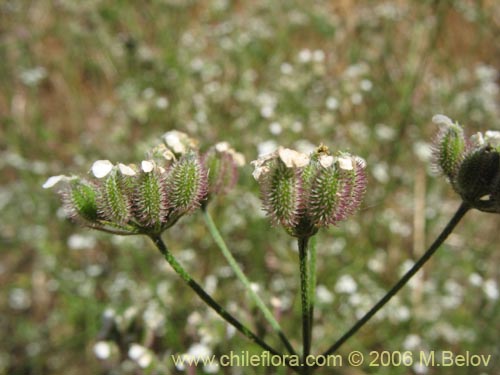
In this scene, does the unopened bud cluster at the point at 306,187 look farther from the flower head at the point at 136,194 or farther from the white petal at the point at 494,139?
the white petal at the point at 494,139

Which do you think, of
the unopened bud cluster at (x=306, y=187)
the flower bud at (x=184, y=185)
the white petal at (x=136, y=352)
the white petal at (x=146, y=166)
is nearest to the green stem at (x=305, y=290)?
the unopened bud cluster at (x=306, y=187)

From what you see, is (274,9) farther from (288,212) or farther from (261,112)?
(288,212)

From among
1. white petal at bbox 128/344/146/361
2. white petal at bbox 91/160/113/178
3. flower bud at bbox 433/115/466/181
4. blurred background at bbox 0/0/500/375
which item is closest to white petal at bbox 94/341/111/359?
blurred background at bbox 0/0/500/375

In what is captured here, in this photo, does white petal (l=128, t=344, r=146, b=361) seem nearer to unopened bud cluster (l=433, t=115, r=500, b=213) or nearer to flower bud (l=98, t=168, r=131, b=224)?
flower bud (l=98, t=168, r=131, b=224)

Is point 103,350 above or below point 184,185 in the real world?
below

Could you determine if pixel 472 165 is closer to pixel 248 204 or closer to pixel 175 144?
pixel 175 144

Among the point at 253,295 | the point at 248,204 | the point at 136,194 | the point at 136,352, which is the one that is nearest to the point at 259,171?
the point at 136,194

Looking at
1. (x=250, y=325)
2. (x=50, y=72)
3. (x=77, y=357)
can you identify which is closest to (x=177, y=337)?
(x=250, y=325)
